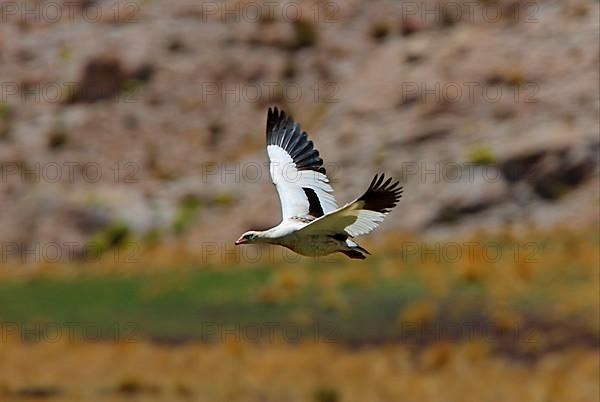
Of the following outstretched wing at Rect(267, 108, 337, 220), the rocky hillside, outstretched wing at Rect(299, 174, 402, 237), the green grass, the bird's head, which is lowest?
the green grass

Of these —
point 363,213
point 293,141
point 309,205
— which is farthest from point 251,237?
point 363,213

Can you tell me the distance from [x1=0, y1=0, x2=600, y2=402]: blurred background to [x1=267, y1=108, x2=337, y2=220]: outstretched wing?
9.28 m

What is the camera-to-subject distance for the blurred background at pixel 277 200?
74.3 ft

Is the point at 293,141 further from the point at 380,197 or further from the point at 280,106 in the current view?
the point at 280,106

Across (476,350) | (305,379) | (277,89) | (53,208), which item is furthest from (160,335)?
(277,89)

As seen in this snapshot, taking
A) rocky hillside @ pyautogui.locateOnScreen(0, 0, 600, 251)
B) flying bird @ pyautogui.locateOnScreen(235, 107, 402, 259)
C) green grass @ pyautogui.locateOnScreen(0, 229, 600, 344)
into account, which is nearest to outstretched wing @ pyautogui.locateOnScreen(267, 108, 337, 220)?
flying bird @ pyautogui.locateOnScreen(235, 107, 402, 259)

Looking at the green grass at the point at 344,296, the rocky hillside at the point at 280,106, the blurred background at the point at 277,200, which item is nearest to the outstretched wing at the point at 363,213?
the blurred background at the point at 277,200

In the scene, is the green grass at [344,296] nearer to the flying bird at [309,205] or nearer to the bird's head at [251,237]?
the flying bird at [309,205]

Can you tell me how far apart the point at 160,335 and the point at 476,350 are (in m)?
5.76

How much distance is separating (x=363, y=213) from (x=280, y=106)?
26527 mm

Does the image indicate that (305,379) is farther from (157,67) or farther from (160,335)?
(157,67)

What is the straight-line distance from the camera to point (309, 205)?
10.9 meters

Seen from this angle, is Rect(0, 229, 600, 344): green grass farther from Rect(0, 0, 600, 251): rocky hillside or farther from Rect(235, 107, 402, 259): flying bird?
Rect(235, 107, 402, 259): flying bird

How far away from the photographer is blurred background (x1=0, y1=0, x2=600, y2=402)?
22.6 meters
